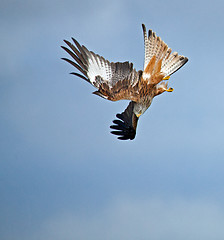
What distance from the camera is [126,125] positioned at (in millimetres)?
27500

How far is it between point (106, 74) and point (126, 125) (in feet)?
5.02

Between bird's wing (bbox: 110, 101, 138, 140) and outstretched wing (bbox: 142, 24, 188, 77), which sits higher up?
outstretched wing (bbox: 142, 24, 188, 77)

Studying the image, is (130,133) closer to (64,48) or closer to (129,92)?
(129,92)

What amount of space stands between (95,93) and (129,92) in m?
0.95

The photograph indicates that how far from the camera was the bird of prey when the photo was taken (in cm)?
2697

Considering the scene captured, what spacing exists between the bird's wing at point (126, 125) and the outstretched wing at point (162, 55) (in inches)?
52.8

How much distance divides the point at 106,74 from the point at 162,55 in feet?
5.36

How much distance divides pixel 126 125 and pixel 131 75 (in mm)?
1463

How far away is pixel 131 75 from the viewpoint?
88.5 feet

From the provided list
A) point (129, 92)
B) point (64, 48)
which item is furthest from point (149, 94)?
point (64, 48)

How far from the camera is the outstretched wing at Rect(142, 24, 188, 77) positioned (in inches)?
1073

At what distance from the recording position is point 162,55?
2733 centimetres

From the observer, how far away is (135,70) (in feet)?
88.5

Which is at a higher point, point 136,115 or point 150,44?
point 150,44
